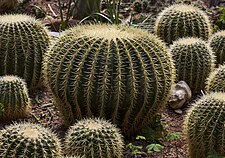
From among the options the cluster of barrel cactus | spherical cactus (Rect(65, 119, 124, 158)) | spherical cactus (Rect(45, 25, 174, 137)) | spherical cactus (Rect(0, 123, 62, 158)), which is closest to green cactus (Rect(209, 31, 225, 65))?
the cluster of barrel cactus

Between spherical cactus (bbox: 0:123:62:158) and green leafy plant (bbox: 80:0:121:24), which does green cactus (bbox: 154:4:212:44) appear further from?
spherical cactus (bbox: 0:123:62:158)

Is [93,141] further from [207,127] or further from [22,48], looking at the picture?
[22,48]

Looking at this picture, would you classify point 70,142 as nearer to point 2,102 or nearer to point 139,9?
point 2,102

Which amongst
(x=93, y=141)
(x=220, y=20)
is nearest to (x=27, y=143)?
(x=93, y=141)

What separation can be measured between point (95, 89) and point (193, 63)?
5.56 ft

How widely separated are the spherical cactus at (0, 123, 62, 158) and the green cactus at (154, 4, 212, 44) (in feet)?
10.5

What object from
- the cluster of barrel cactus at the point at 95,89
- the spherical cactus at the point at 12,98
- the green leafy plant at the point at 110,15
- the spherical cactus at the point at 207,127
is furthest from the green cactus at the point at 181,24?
the spherical cactus at the point at 207,127

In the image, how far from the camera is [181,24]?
6805mm

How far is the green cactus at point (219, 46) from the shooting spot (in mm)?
6582

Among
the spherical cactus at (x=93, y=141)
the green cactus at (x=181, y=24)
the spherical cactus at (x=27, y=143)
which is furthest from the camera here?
the green cactus at (x=181, y=24)

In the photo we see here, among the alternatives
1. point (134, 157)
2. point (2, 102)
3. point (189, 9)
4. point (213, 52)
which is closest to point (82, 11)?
point (189, 9)

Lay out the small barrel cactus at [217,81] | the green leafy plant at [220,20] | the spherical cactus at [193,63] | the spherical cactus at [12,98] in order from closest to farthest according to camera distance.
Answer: the spherical cactus at [12,98] → the small barrel cactus at [217,81] → the spherical cactus at [193,63] → the green leafy plant at [220,20]

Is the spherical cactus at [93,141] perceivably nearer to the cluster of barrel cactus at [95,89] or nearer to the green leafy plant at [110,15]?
the cluster of barrel cactus at [95,89]

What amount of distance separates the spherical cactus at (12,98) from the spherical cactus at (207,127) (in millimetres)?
1692
